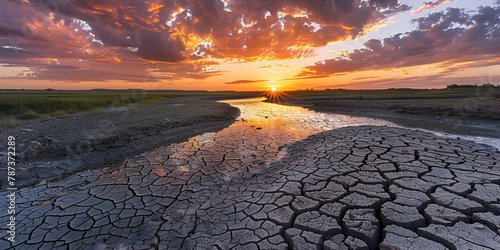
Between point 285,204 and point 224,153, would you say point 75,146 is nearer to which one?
point 224,153

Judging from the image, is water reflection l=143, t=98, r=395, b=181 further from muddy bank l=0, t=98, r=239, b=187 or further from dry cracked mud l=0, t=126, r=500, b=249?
muddy bank l=0, t=98, r=239, b=187

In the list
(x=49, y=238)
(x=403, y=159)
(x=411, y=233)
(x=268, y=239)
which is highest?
(x=403, y=159)

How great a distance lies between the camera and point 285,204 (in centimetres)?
273

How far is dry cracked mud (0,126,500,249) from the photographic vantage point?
82.9 inches

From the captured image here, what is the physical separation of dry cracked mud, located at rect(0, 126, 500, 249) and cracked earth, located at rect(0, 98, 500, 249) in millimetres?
14

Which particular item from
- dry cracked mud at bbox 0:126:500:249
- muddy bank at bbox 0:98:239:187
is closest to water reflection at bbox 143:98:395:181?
dry cracked mud at bbox 0:126:500:249

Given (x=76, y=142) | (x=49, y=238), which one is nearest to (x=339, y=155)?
(x=49, y=238)

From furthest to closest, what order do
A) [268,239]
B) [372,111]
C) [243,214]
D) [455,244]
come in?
[372,111]
[243,214]
[268,239]
[455,244]

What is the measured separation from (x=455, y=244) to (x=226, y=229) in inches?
89.3

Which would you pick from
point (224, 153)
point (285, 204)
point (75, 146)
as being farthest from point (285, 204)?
point (75, 146)

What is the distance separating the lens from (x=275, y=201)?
9.32 ft

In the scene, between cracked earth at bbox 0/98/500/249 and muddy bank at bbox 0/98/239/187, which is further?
muddy bank at bbox 0/98/239/187

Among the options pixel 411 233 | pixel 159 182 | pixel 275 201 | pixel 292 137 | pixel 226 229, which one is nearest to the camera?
pixel 411 233

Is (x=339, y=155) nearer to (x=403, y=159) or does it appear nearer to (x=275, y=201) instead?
(x=403, y=159)
